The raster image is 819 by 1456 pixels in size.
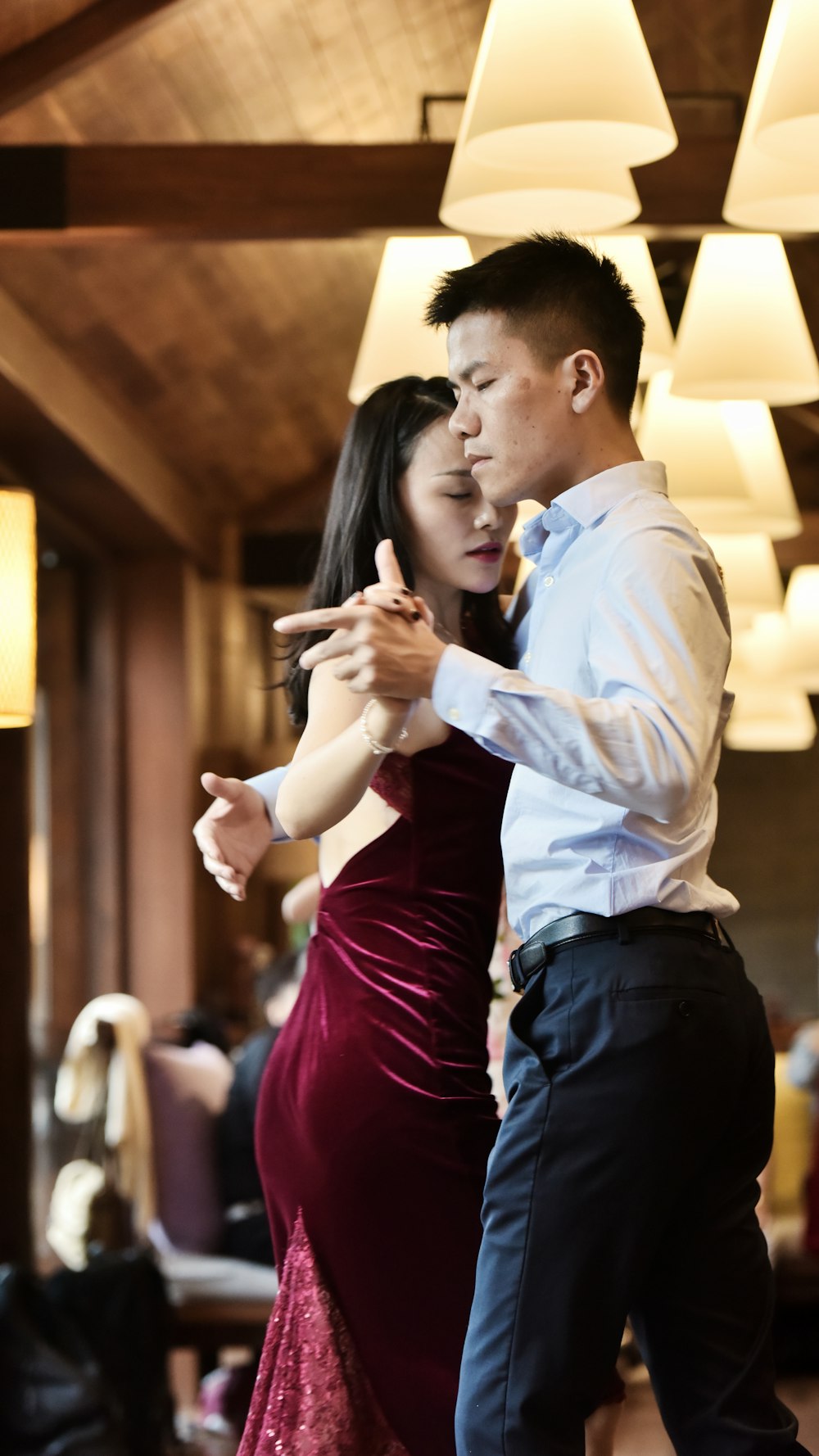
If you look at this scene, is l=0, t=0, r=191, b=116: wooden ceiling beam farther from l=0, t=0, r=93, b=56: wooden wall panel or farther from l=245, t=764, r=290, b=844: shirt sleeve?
l=245, t=764, r=290, b=844: shirt sleeve

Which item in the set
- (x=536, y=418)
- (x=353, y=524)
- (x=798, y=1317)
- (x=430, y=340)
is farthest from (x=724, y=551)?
(x=536, y=418)

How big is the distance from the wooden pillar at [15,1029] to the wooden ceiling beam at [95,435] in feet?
2.89

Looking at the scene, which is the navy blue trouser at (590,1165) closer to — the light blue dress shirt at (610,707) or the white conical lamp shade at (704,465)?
the light blue dress shirt at (610,707)

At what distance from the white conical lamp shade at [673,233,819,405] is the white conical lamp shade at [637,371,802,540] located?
0.36m

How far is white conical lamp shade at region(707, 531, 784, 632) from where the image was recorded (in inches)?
167

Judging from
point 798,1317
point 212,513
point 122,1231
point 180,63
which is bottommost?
point 798,1317

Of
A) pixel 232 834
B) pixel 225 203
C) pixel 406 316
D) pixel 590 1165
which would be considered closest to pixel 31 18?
pixel 225 203

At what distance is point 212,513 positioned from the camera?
23.1 feet

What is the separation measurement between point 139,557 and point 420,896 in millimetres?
4658

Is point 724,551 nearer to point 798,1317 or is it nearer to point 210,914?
point 798,1317

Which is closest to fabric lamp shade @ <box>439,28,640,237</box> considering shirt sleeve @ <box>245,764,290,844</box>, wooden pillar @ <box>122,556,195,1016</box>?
shirt sleeve @ <box>245,764,290,844</box>

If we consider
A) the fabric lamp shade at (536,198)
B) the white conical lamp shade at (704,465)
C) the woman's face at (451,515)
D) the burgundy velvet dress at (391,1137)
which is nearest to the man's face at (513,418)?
the woman's face at (451,515)

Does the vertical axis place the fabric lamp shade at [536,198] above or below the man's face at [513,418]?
above

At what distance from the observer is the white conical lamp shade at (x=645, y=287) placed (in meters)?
2.83
